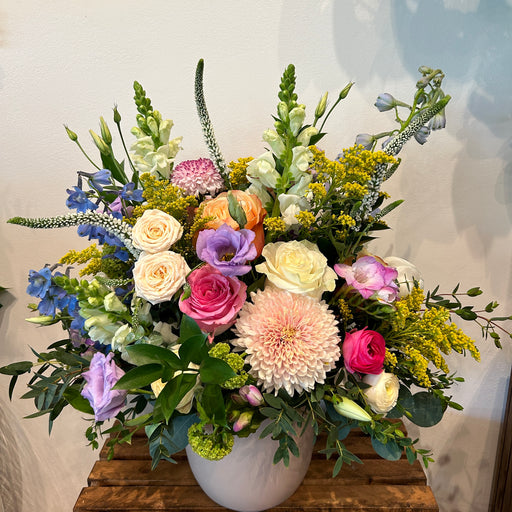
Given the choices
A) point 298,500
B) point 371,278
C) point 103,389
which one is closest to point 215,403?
point 103,389

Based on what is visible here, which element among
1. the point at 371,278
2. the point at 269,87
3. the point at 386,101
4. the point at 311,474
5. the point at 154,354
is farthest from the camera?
the point at 269,87

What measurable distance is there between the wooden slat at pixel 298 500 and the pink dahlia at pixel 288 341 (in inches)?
12.8

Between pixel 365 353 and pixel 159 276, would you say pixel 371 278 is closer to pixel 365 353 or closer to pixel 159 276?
pixel 365 353

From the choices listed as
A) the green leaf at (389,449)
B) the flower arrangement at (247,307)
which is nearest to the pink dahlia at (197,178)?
the flower arrangement at (247,307)

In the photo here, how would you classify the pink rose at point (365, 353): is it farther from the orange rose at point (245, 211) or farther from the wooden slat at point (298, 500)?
the wooden slat at point (298, 500)

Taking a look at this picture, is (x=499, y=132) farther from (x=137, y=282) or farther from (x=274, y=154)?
(x=137, y=282)

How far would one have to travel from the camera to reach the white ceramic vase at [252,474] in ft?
2.12

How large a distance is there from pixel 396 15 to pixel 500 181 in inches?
16.6

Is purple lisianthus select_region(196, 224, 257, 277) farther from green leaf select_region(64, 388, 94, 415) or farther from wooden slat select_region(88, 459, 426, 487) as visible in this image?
wooden slat select_region(88, 459, 426, 487)

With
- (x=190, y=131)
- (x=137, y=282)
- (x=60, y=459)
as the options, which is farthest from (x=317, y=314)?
(x=60, y=459)

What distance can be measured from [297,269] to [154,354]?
0.67 feet

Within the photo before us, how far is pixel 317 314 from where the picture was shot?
1.85 ft

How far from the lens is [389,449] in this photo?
2.06 feet

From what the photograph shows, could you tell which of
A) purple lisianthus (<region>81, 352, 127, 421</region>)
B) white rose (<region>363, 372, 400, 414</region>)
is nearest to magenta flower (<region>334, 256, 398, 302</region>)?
white rose (<region>363, 372, 400, 414</region>)
